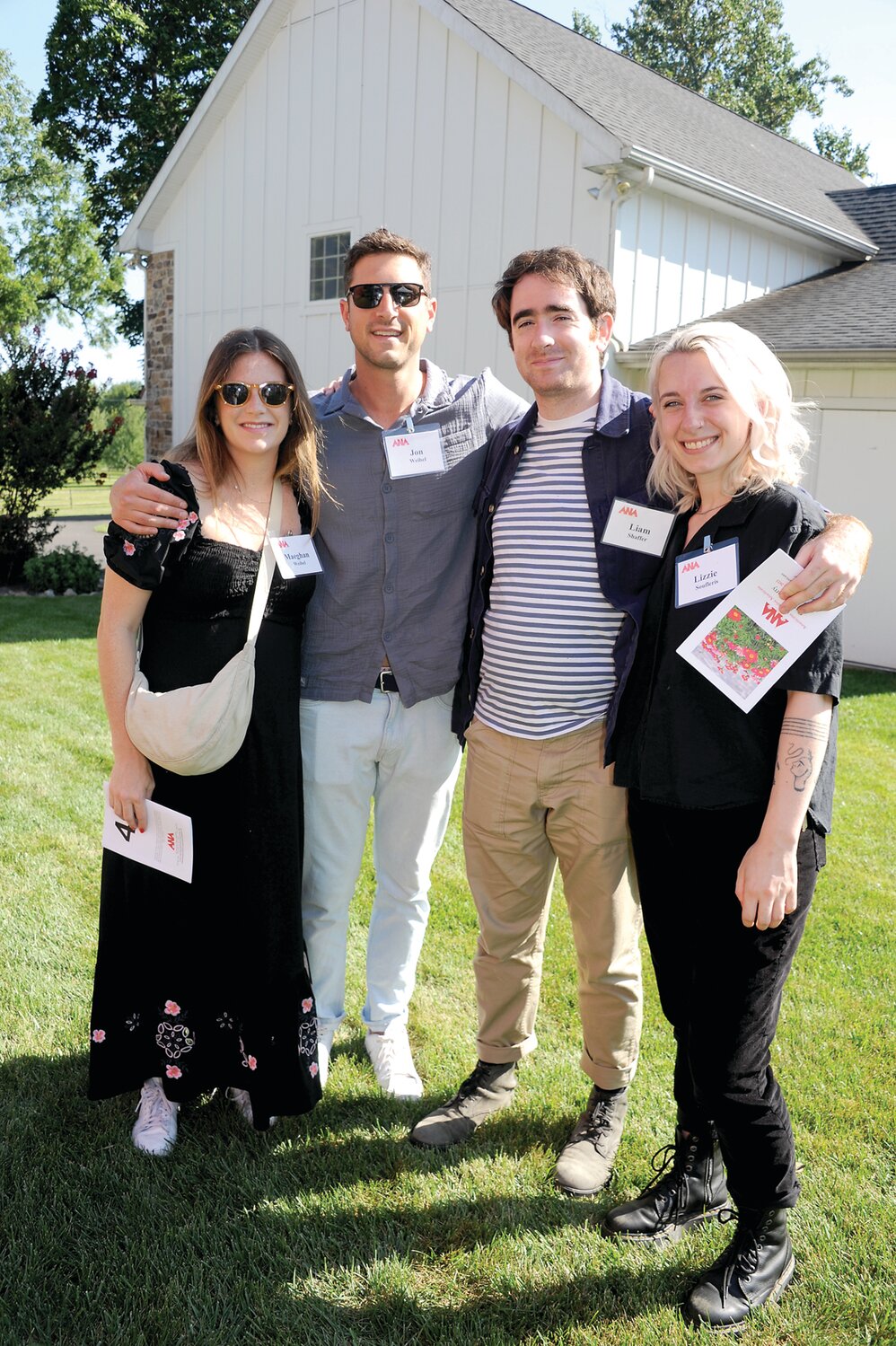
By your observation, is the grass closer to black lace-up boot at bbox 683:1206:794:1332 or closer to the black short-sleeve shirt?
black lace-up boot at bbox 683:1206:794:1332

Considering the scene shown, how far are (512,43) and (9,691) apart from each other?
796 cm

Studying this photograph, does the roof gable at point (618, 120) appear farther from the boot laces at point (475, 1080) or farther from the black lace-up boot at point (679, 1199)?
the black lace-up boot at point (679, 1199)

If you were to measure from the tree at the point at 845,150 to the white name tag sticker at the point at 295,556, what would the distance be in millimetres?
35368

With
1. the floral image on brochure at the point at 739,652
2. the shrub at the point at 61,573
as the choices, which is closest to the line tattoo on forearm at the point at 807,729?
the floral image on brochure at the point at 739,652

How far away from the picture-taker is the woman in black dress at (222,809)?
8.29 feet

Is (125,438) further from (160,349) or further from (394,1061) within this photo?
(394,1061)

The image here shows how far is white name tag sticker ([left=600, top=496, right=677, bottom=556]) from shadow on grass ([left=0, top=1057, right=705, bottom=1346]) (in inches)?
64.1

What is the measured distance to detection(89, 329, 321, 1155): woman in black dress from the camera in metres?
2.53

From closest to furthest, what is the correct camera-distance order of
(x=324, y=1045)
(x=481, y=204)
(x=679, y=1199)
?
(x=679, y=1199) < (x=324, y=1045) < (x=481, y=204)

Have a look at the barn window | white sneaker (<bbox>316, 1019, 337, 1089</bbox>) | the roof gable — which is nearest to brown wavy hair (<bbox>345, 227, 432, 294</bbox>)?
white sneaker (<bbox>316, 1019, 337, 1089</bbox>)

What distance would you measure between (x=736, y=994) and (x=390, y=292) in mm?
1983

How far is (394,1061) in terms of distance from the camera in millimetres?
3072

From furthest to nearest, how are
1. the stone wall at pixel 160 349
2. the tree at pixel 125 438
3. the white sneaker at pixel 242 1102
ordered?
the tree at pixel 125 438 < the stone wall at pixel 160 349 < the white sneaker at pixel 242 1102

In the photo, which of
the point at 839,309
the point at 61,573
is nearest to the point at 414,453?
the point at 839,309
